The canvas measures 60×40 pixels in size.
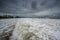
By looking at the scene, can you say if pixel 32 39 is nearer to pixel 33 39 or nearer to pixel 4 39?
pixel 33 39

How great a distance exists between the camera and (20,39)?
268 centimetres

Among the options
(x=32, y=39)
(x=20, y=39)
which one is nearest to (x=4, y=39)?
(x=20, y=39)

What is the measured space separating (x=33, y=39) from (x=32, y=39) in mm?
43

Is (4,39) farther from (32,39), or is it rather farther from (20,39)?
(32,39)

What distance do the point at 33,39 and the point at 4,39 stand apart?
1237 mm

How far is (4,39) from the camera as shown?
2578 millimetres

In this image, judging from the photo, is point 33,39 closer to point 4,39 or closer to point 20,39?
point 20,39

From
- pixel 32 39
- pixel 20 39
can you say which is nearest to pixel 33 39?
pixel 32 39

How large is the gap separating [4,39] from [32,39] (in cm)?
119

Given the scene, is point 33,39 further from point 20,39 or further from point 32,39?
point 20,39

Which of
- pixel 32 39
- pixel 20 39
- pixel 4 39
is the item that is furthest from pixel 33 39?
pixel 4 39

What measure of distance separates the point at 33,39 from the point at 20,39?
1.89 feet

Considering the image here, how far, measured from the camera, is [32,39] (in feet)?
8.57

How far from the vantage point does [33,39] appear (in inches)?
103
